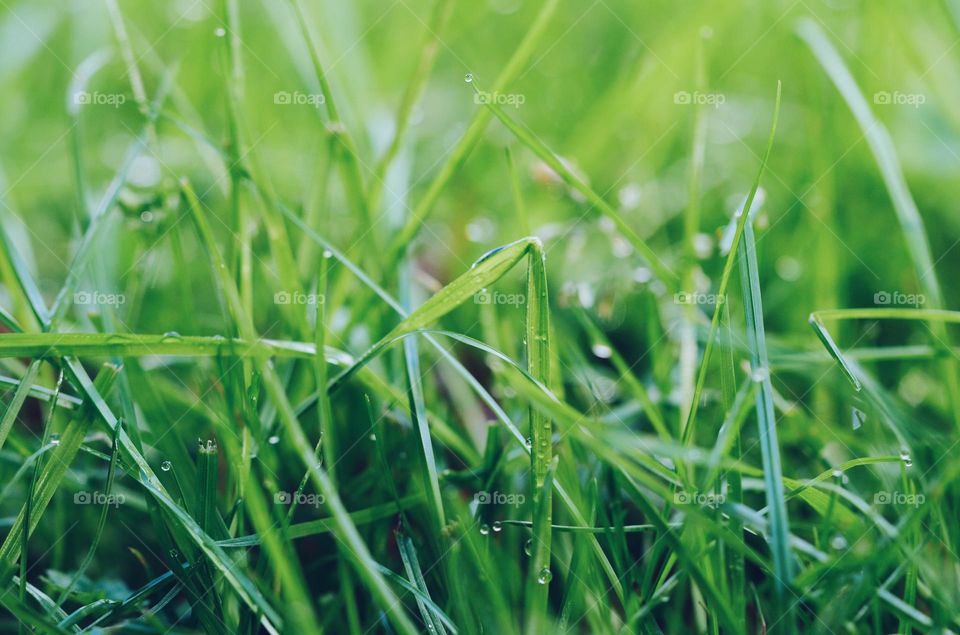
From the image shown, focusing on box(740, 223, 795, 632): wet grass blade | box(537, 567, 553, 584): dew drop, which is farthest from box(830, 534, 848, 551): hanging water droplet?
box(537, 567, 553, 584): dew drop

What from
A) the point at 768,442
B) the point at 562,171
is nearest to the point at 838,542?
the point at 768,442

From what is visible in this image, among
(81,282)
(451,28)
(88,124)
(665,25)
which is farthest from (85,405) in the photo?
(665,25)

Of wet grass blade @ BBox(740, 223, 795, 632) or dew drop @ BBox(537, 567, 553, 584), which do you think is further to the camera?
dew drop @ BBox(537, 567, 553, 584)

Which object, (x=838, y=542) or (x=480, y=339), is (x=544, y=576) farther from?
(x=480, y=339)

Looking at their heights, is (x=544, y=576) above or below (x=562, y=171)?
below

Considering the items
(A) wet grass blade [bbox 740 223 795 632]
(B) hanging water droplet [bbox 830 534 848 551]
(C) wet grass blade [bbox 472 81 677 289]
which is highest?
(C) wet grass blade [bbox 472 81 677 289]

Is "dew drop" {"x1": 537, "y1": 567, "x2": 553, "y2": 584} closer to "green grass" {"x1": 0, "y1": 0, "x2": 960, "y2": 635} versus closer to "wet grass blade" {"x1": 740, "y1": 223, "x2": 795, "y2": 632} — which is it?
"green grass" {"x1": 0, "y1": 0, "x2": 960, "y2": 635}

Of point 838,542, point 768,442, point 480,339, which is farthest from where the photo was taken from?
point 480,339

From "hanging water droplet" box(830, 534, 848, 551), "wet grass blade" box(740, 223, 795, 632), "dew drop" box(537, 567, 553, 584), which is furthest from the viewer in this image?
"hanging water droplet" box(830, 534, 848, 551)

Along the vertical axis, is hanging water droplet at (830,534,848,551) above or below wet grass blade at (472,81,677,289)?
below

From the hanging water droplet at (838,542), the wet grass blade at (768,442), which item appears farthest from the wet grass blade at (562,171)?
the hanging water droplet at (838,542)

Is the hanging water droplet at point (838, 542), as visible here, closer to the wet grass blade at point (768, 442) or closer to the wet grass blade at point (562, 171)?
the wet grass blade at point (768, 442)
